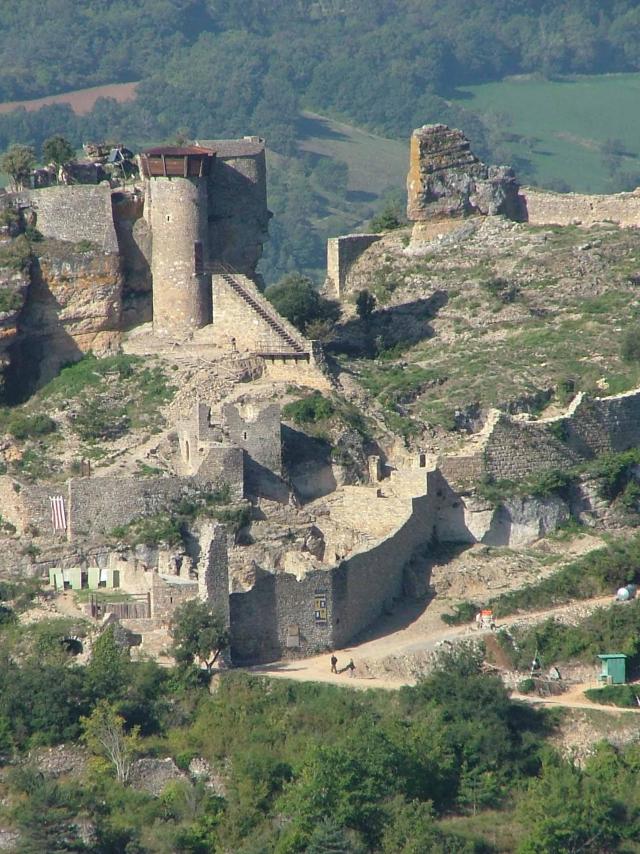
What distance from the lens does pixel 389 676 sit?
53.8 meters

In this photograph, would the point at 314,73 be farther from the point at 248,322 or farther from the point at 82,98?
the point at 248,322

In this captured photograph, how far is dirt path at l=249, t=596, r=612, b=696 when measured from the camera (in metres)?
53.3

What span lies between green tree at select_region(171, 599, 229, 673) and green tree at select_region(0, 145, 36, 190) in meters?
15.8

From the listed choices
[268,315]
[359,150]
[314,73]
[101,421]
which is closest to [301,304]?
[268,315]

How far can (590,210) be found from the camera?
71.1m

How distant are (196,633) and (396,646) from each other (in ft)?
13.8

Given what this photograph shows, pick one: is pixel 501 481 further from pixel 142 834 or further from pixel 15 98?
pixel 15 98

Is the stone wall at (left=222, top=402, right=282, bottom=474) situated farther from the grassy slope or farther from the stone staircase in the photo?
the stone staircase

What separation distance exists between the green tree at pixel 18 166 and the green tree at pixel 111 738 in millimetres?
17503

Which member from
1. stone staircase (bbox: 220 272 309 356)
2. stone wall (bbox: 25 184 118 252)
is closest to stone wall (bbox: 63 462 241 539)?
stone staircase (bbox: 220 272 309 356)

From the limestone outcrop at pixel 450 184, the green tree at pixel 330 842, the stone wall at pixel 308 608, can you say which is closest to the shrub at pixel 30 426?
the stone wall at pixel 308 608

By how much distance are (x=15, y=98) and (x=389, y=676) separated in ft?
287

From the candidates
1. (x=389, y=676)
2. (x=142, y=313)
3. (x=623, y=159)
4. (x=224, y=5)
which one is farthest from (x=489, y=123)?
(x=389, y=676)

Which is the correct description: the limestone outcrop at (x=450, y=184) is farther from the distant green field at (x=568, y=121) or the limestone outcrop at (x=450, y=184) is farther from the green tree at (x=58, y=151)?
the distant green field at (x=568, y=121)
